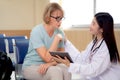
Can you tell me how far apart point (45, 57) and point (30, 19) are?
4.40 metres

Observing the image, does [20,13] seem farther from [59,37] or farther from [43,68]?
[43,68]

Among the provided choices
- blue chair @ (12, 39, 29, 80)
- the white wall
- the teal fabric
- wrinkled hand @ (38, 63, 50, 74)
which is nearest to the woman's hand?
wrinkled hand @ (38, 63, 50, 74)

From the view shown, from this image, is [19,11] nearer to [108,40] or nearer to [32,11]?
[32,11]

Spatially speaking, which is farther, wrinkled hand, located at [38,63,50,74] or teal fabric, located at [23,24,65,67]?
teal fabric, located at [23,24,65,67]

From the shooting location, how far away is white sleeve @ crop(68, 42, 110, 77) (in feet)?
5.73

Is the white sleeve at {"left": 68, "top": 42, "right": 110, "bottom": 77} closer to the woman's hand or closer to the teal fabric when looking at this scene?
the woman's hand

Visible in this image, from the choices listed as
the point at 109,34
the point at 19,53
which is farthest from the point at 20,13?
the point at 109,34

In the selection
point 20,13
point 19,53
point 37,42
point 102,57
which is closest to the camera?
point 102,57

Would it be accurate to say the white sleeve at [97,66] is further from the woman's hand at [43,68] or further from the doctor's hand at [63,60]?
the woman's hand at [43,68]

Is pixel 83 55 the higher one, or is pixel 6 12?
pixel 6 12

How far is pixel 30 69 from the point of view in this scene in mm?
1915

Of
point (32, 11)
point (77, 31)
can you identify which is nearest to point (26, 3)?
point (32, 11)

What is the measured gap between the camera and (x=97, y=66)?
174 cm

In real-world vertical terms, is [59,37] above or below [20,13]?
below
